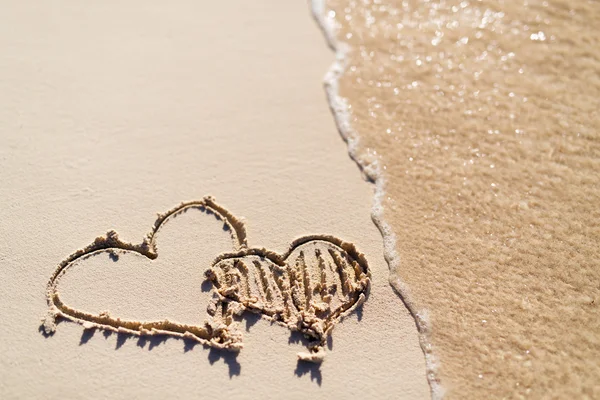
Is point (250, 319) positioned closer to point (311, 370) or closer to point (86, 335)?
point (311, 370)

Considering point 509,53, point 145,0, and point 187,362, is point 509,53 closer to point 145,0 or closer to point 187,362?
point 145,0

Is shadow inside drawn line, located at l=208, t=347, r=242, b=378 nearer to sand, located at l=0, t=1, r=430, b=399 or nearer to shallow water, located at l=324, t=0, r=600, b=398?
sand, located at l=0, t=1, r=430, b=399

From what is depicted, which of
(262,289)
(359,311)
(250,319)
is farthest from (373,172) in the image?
(250,319)

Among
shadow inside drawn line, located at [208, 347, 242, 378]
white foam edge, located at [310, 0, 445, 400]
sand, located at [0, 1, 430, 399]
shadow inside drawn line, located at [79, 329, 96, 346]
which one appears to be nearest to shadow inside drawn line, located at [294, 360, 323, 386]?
sand, located at [0, 1, 430, 399]

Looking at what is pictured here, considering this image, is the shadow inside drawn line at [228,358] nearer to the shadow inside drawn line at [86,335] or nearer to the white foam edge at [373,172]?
the shadow inside drawn line at [86,335]

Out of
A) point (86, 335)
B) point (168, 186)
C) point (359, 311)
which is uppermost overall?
point (168, 186)

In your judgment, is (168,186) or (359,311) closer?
(359,311)
